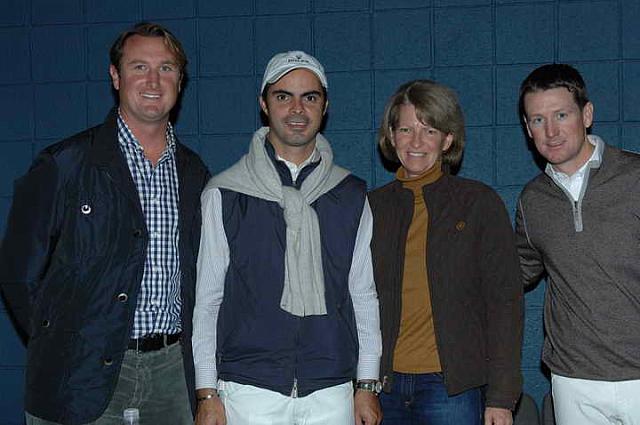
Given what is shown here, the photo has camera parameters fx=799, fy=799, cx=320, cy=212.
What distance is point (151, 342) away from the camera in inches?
92.2

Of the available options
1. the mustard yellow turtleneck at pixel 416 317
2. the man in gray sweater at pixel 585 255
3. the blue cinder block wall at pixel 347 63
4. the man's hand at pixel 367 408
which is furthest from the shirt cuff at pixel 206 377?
the blue cinder block wall at pixel 347 63

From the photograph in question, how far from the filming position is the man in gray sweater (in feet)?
7.65

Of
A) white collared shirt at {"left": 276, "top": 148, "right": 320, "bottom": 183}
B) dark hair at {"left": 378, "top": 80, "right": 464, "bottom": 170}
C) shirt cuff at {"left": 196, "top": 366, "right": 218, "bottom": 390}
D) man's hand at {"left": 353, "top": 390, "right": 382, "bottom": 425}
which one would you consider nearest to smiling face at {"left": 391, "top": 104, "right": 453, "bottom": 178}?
dark hair at {"left": 378, "top": 80, "right": 464, "bottom": 170}

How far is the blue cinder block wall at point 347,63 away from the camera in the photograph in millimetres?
3305

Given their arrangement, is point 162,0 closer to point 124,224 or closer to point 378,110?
point 378,110

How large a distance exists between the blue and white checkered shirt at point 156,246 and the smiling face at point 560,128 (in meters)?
1.14

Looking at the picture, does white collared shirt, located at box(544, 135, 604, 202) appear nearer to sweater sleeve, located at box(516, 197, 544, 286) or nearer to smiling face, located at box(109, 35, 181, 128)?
sweater sleeve, located at box(516, 197, 544, 286)

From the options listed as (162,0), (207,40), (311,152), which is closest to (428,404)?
(311,152)

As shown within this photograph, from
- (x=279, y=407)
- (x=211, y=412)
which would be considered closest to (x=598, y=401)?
(x=279, y=407)

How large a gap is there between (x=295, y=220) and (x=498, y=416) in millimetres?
822

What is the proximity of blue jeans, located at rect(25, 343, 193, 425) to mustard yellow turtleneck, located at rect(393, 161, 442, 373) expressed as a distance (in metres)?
0.66

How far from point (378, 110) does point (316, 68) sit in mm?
1081

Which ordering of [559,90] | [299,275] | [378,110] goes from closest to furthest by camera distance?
[299,275] < [559,90] < [378,110]

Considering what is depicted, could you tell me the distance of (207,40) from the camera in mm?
3516
